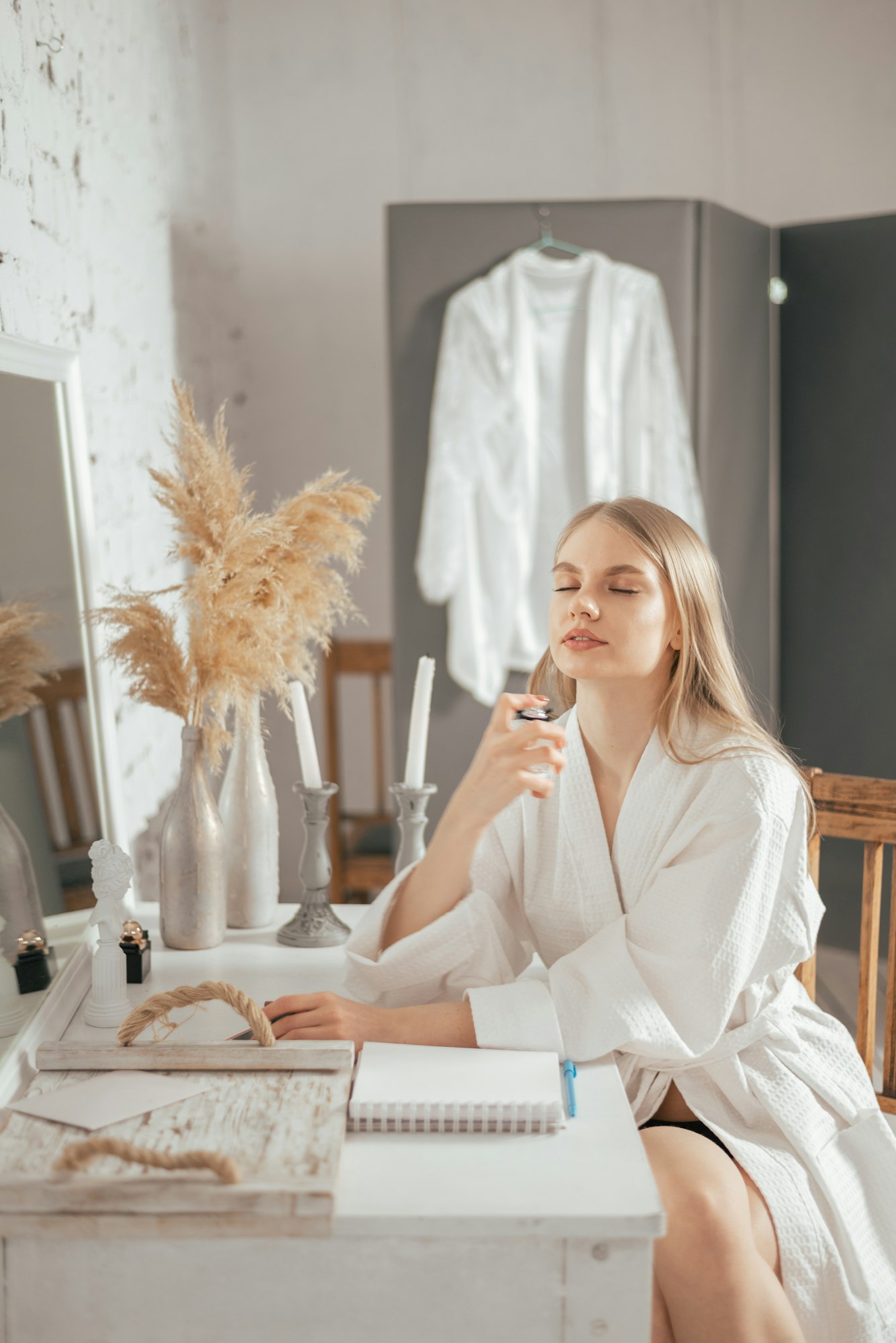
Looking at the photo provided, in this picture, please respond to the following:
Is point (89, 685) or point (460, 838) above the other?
point (89, 685)

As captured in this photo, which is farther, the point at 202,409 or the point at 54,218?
the point at 202,409

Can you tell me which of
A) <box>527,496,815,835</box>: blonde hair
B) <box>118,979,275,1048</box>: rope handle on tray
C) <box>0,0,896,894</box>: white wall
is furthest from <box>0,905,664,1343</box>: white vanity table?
<box>0,0,896,894</box>: white wall

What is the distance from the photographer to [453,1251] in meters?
0.86

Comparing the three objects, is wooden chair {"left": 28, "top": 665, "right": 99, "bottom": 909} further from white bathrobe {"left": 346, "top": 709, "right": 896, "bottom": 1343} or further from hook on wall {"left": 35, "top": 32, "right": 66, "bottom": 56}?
hook on wall {"left": 35, "top": 32, "right": 66, "bottom": 56}

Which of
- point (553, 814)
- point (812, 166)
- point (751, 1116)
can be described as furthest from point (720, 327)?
point (751, 1116)

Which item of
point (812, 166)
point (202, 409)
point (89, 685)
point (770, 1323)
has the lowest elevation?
point (770, 1323)

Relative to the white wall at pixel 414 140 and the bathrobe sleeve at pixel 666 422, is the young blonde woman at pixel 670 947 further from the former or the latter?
the white wall at pixel 414 140

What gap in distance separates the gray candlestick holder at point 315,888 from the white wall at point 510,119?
164 centimetres

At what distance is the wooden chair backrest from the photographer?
134 centimetres

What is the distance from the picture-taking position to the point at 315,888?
1542mm

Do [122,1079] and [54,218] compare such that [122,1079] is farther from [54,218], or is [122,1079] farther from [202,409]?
[202,409]

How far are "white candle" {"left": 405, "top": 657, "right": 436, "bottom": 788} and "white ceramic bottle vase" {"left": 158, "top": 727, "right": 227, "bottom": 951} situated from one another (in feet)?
0.88

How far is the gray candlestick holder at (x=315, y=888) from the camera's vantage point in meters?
1.52

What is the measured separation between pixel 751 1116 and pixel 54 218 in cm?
152
